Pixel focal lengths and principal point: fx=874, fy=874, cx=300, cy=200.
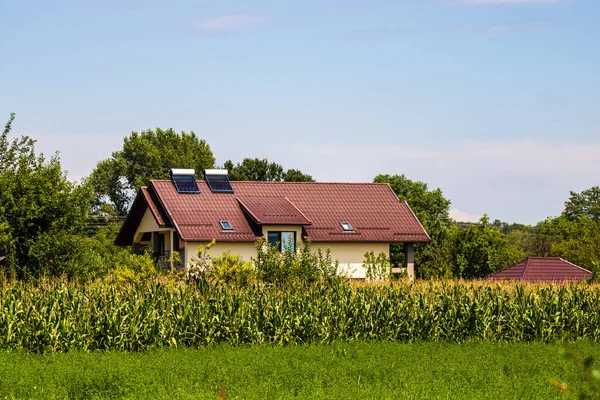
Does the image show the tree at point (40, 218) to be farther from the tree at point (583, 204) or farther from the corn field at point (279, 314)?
the tree at point (583, 204)

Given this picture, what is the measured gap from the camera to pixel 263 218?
43625 millimetres

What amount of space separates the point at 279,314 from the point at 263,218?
68.1 feet

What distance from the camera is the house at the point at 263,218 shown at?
43281 millimetres

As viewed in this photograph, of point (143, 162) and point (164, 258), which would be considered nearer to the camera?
point (164, 258)

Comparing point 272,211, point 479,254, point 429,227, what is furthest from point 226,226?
point 429,227

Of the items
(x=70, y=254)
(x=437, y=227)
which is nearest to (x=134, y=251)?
(x=70, y=254)

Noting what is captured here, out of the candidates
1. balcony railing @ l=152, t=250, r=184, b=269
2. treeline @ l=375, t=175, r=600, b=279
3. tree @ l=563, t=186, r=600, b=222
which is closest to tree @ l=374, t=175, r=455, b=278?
treeline @ l=375, t=175, r=600, b=279

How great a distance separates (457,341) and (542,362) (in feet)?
17.6

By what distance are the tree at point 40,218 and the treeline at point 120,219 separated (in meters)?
0.04

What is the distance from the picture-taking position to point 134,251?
49625 millimetres

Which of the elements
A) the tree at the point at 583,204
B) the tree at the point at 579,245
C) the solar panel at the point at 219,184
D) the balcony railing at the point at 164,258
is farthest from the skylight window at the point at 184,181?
the tree at the point at 583,204

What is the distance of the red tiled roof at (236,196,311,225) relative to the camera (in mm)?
43688

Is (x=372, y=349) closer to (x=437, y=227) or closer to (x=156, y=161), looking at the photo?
(x=437, y=227)

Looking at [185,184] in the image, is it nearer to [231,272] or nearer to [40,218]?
[40,218]
